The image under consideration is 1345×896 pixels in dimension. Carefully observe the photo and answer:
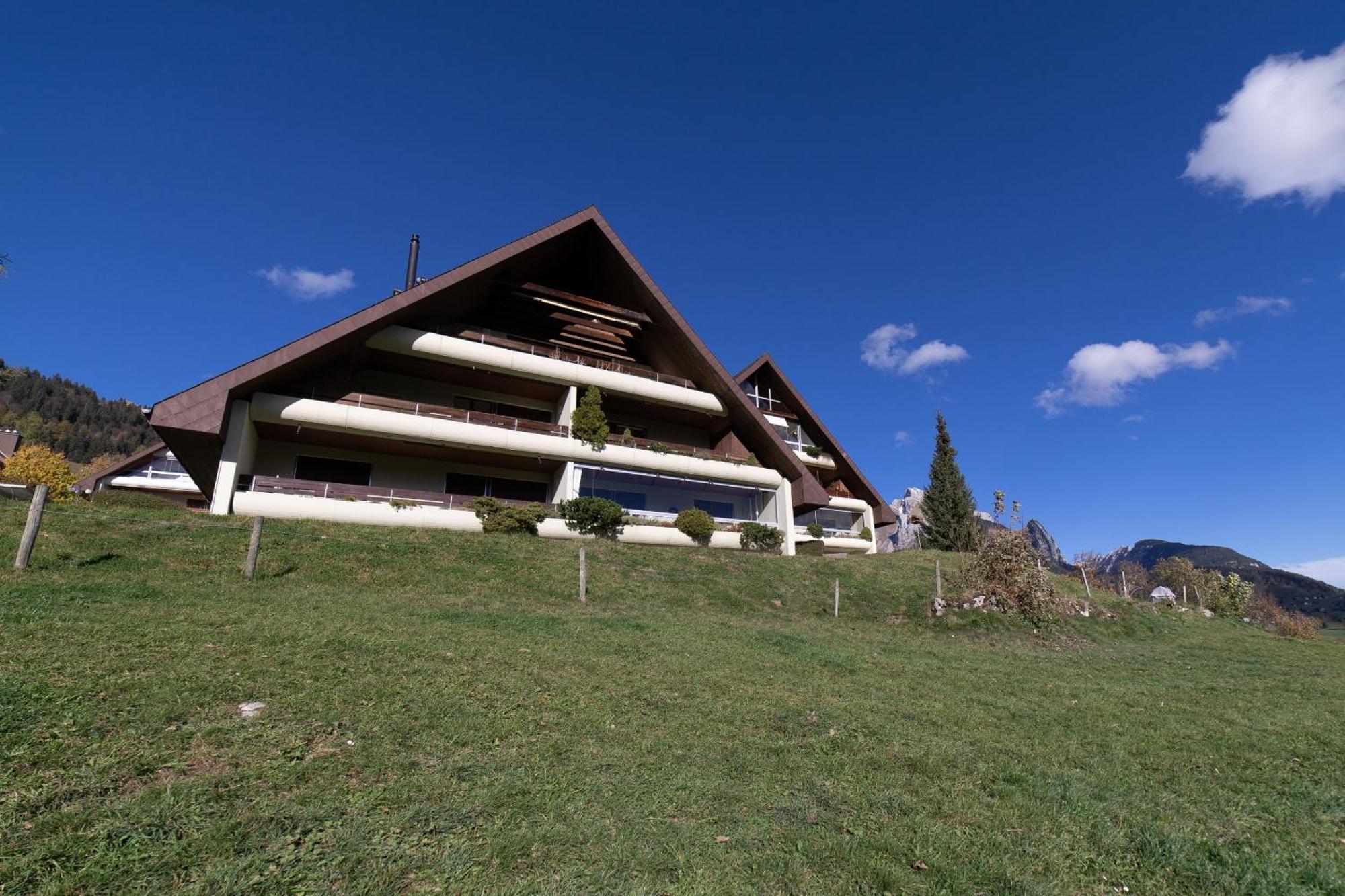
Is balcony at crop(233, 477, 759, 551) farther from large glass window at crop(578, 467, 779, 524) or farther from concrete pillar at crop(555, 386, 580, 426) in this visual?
concrete pillar at crop(555, 386, 580, 426)

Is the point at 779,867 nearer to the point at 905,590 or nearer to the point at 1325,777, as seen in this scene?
the point at 1325,777

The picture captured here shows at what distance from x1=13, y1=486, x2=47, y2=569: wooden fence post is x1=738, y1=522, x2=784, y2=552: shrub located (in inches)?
866

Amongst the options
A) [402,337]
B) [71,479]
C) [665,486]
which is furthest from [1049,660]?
[71,479]

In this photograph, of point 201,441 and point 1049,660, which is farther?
point 201,441

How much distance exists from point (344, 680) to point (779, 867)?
190 inches

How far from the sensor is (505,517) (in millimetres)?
22250

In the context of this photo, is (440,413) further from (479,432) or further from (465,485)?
(465,485)

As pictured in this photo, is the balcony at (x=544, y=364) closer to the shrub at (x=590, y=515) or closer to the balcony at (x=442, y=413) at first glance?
the balcony at (x=442, y=413)

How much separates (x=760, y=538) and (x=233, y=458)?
20321mm

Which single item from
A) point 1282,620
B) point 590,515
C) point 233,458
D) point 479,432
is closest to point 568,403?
point 479,432

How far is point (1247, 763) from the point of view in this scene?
21.8 ft

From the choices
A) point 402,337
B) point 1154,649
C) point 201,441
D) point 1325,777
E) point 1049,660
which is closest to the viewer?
point 1325,777

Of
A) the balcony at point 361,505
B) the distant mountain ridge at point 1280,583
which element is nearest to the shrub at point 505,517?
the balcony at point 361,505

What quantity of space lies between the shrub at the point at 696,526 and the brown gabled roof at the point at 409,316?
5.18 m
